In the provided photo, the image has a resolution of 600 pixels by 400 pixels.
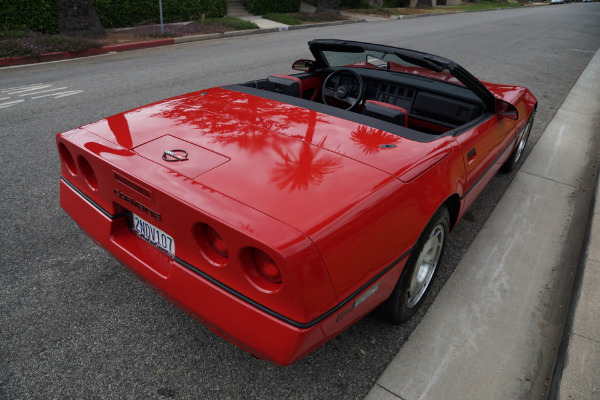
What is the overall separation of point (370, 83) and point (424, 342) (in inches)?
81.7

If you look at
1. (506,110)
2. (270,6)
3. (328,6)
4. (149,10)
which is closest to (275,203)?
(506,110)

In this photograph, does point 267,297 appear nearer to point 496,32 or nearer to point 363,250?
point 363,250

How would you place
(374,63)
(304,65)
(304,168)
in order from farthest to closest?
(304,65)
(374,63)
(304,168)

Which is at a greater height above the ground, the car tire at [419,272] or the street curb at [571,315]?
the car tire at [419,272]

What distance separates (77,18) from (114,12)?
2512 millimetres

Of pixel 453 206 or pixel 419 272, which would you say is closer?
pixel 419 272

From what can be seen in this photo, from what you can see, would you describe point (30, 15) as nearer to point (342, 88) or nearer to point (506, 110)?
point (342, 88)

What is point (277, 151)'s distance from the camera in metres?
2.09

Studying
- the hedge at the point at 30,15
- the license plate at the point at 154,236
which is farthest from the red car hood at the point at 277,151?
the hedge at the point at 30,15

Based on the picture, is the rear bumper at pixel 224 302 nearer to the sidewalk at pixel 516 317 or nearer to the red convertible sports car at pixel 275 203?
the red convertible sports car at pixel 275 203

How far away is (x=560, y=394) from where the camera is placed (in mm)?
1987

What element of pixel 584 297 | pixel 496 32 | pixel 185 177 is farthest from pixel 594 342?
pixel 496 32

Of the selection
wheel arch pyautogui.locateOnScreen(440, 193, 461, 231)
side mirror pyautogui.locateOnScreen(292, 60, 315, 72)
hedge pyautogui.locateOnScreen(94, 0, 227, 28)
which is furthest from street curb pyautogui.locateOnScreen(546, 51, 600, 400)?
hedge pyautogui.locateOnScreen(94, 0, 227, 28)

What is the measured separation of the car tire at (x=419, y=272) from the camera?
86.4 inches
